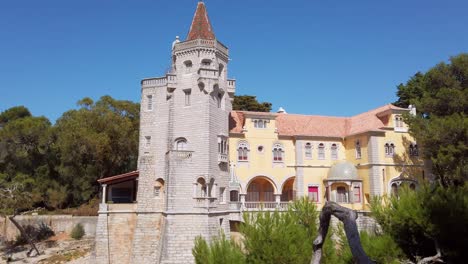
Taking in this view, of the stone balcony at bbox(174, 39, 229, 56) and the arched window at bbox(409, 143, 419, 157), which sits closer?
the stone balcony at bbox(174, 39, 229, 56)

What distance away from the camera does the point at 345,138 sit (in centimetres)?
3572

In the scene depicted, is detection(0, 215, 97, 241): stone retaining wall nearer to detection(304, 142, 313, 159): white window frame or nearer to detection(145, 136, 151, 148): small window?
detection(145, 136, 151, 148): small window

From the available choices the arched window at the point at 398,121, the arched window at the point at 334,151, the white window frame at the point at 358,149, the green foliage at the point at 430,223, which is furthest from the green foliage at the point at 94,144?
the green foliage at the point at 430,223

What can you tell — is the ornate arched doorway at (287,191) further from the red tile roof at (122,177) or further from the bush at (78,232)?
the bush at (78,232)

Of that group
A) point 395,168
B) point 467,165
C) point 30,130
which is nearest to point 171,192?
point 395,168

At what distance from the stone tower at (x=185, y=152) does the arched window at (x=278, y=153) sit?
18.0ft

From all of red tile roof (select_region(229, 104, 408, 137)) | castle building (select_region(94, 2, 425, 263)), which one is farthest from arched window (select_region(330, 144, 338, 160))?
red tile roof (select_region(229, 104, 408, 137))

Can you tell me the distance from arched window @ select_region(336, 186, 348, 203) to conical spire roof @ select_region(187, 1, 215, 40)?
17.3 metres

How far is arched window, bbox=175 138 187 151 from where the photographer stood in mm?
28859

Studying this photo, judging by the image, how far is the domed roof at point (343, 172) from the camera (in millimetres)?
32750

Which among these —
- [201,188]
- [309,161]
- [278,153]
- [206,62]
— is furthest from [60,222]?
[309,161]

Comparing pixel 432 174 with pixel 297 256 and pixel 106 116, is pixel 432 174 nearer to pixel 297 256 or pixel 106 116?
pixel 297 256

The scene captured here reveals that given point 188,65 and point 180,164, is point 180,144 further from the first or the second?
point 188,65

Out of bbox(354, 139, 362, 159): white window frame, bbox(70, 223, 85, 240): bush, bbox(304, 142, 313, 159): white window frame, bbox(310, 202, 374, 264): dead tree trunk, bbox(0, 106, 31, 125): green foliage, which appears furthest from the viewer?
bbox(0, 106, 31, 125): green foliage
